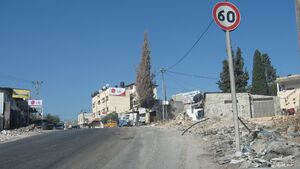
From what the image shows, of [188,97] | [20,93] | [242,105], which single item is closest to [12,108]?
[20,93]

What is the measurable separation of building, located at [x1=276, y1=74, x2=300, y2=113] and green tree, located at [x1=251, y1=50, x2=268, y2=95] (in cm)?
1101

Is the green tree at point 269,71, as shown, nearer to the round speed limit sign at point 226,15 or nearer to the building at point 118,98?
the building at point 118,98

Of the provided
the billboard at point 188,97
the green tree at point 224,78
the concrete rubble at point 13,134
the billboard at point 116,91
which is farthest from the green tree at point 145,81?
the billboard at point 116,91

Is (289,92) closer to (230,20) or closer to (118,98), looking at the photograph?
(230,20)

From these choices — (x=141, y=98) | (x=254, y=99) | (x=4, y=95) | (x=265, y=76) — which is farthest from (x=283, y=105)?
(x=4, y=95)

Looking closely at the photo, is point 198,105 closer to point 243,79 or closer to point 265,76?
point 243,79

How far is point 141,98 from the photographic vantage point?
2980 inches

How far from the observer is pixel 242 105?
5100cm

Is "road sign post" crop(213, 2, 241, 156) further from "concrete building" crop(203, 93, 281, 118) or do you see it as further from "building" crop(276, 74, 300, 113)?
"concrete building" crop(203, 93, 281, 118)

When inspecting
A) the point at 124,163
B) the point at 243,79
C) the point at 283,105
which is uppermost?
the point at 243,79

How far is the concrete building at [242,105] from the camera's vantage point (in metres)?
51.0

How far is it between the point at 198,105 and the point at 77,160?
4549 centimetres

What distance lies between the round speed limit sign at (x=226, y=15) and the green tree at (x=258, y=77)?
62.7 meters

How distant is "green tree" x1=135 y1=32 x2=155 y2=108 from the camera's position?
75500mm
